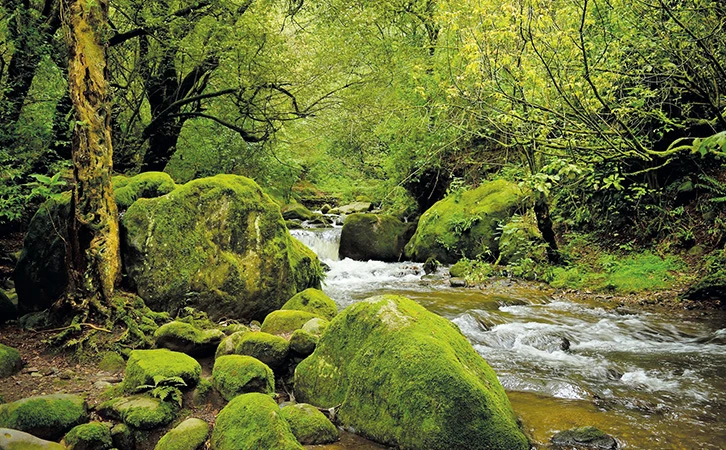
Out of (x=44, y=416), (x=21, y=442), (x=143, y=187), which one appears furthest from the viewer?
(x=143, y=187)

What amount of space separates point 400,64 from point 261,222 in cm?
666

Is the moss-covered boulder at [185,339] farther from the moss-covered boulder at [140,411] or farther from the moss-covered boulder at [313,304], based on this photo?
the moss-covered boulder at [313,304]

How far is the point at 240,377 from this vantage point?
448 cm

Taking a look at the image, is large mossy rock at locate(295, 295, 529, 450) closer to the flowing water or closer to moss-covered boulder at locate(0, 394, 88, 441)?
the flowing water

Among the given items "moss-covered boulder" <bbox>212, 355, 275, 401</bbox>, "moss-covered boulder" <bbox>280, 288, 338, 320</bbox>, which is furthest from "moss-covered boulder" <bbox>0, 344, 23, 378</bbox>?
"moss-covered boulder" <bbox>280, 288, 338, 320</bbox>

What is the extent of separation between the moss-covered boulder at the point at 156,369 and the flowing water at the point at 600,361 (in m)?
3.11

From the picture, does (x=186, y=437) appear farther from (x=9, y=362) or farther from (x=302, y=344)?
(x=9, y=362)

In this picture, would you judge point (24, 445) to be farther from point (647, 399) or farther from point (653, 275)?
point (653, 275)

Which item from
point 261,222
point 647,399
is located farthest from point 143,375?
point 647,399

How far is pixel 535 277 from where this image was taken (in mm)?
11000

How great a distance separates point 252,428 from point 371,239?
11676 mm

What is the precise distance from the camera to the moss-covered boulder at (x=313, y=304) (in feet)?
21.9

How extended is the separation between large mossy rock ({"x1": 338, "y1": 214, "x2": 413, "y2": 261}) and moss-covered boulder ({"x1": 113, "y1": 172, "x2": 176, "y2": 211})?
858cm

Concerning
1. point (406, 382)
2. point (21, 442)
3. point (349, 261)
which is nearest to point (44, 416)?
point (21, 442)
